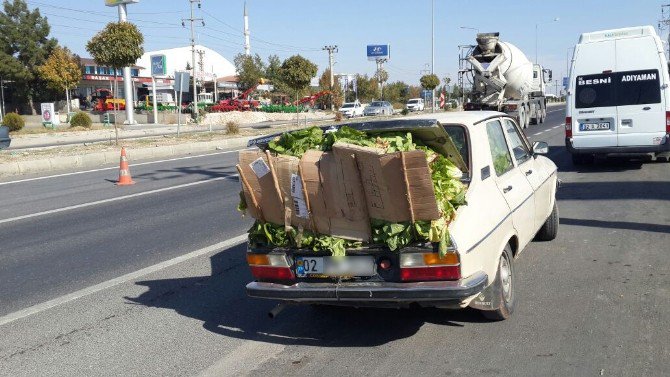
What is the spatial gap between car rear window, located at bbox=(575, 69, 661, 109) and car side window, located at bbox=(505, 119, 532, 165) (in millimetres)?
7922

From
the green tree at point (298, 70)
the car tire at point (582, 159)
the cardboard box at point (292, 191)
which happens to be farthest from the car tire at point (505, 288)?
the green tree at point (298, 70)

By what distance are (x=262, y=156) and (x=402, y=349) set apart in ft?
5.56

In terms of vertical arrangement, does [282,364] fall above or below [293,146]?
below

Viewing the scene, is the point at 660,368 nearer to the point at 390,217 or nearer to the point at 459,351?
the point at 459,351

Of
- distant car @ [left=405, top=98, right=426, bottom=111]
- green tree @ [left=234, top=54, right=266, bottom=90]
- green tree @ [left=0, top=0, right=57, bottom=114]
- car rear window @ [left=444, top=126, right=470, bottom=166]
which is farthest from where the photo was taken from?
green tree @ [left=234, top=54, right=266, bottom=90]

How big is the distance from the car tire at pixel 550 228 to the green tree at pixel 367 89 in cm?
8015

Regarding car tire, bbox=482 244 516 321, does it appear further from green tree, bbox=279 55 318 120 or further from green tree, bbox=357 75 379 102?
green tree, bbox=357 75 379 102

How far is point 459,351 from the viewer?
4598 millimetres

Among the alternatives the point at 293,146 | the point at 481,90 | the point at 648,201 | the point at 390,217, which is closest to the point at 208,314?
the point at 293,146

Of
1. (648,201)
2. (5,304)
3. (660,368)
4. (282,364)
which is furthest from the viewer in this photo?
(648,201)

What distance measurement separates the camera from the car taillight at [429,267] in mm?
4344

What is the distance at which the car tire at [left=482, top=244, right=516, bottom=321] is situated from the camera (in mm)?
4960

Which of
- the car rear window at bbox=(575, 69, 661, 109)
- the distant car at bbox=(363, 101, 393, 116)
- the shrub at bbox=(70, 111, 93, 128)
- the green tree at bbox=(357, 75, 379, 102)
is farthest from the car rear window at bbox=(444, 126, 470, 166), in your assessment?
the green tree at bbox=(357, 75, 379, 102)

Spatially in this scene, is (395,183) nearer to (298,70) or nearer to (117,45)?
(117,45)
